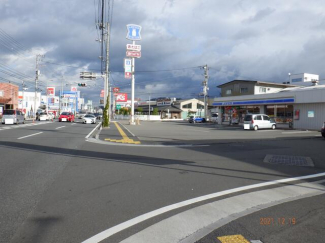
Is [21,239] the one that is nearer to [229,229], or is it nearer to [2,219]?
[2,219]

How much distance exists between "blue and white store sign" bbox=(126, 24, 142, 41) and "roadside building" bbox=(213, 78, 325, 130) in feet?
51.1

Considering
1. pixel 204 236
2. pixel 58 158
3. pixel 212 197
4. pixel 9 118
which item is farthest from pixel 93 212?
pixel 9 118

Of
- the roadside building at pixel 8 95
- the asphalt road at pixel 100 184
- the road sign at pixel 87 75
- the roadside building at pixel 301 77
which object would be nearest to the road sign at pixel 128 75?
the road sign at pixel 87 75

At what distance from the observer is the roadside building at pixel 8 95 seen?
56.5m

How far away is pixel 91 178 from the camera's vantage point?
749 centimetres

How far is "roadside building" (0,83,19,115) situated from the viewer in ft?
185

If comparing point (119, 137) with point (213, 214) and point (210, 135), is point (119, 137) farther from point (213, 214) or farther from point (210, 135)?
point (213, 214)

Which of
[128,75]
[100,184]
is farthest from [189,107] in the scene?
[100,184]

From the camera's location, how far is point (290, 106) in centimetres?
3247

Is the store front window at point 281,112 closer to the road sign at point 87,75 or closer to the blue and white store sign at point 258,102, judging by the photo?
the blue and white store sign at point 258,102

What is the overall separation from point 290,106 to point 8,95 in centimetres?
5306

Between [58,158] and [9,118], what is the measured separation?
25.8 metres
